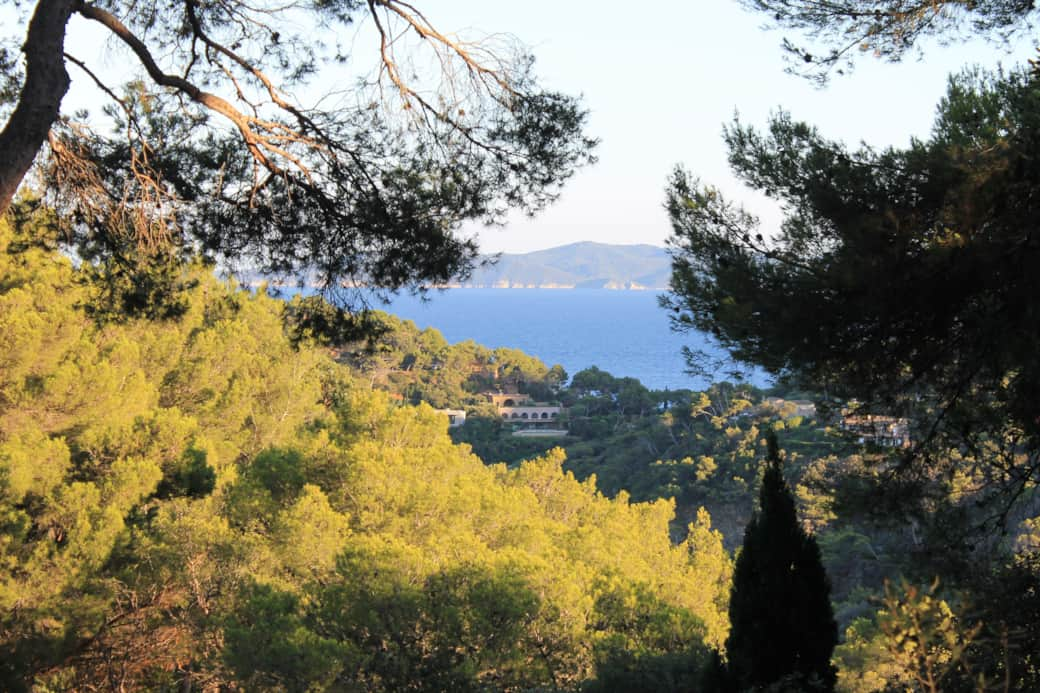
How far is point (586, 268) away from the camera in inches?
6742

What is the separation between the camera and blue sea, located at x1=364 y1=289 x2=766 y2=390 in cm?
6738

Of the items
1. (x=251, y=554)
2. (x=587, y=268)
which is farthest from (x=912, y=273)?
(x=587, y=268)

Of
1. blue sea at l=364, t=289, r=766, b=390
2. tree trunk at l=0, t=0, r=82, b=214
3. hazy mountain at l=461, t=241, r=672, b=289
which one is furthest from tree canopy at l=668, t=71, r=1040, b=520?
hazy mountain at l=461, t=241, r=672, b=289

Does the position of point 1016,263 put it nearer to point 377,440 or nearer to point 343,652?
point 343,652

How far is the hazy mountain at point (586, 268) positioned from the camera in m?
152

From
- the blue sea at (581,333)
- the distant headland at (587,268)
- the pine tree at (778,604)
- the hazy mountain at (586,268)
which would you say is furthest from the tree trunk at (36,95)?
the hazy mountain at (586,268)

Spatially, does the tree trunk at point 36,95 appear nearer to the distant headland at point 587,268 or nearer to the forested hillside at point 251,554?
the forested hillside at point 251,554

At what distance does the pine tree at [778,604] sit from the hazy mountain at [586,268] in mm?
138580

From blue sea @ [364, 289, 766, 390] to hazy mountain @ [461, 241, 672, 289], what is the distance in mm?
5805

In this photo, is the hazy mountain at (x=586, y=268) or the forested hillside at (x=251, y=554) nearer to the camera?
the forested hillside at (x=251, y=554)

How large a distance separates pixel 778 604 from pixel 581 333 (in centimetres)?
9075

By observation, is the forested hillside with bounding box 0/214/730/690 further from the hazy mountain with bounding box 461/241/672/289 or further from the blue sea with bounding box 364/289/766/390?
the hazy mountain with bounding box 461/241/672/289

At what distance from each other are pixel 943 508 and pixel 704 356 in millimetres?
1535

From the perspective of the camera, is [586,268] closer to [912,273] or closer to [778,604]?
[778,604]
